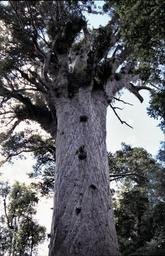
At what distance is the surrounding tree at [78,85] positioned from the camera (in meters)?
5.68

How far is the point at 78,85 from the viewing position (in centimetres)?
812

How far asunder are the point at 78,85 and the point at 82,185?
2878 millimetres

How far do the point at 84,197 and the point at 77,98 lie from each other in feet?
8.81

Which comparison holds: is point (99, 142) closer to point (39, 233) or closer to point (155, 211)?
point (155, 211)

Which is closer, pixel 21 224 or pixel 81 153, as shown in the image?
pixel 81 153

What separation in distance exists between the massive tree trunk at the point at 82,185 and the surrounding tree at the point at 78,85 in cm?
2

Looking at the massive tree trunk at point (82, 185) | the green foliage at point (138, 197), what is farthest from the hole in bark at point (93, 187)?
the green foliage at point (138, 197)

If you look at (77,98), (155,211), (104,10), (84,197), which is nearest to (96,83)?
(77,98)

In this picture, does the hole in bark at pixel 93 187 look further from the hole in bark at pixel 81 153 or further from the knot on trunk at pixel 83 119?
the knot on trunk at pixel 83 119

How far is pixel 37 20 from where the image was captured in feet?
33.8

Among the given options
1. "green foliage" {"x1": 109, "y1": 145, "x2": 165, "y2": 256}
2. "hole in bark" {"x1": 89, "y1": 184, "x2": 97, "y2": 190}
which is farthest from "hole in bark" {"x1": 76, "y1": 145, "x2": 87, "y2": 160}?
"green foliage" {"x1": 109, "y1": 145, "x2": 165, "y2": 256}

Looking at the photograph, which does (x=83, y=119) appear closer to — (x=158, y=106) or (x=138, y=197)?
(x=158, y=106)

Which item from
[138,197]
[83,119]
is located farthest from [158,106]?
[138,197]

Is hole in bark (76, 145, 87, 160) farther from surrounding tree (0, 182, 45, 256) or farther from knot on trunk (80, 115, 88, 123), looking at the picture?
surrounding tree (0, 182, 45, 256)
